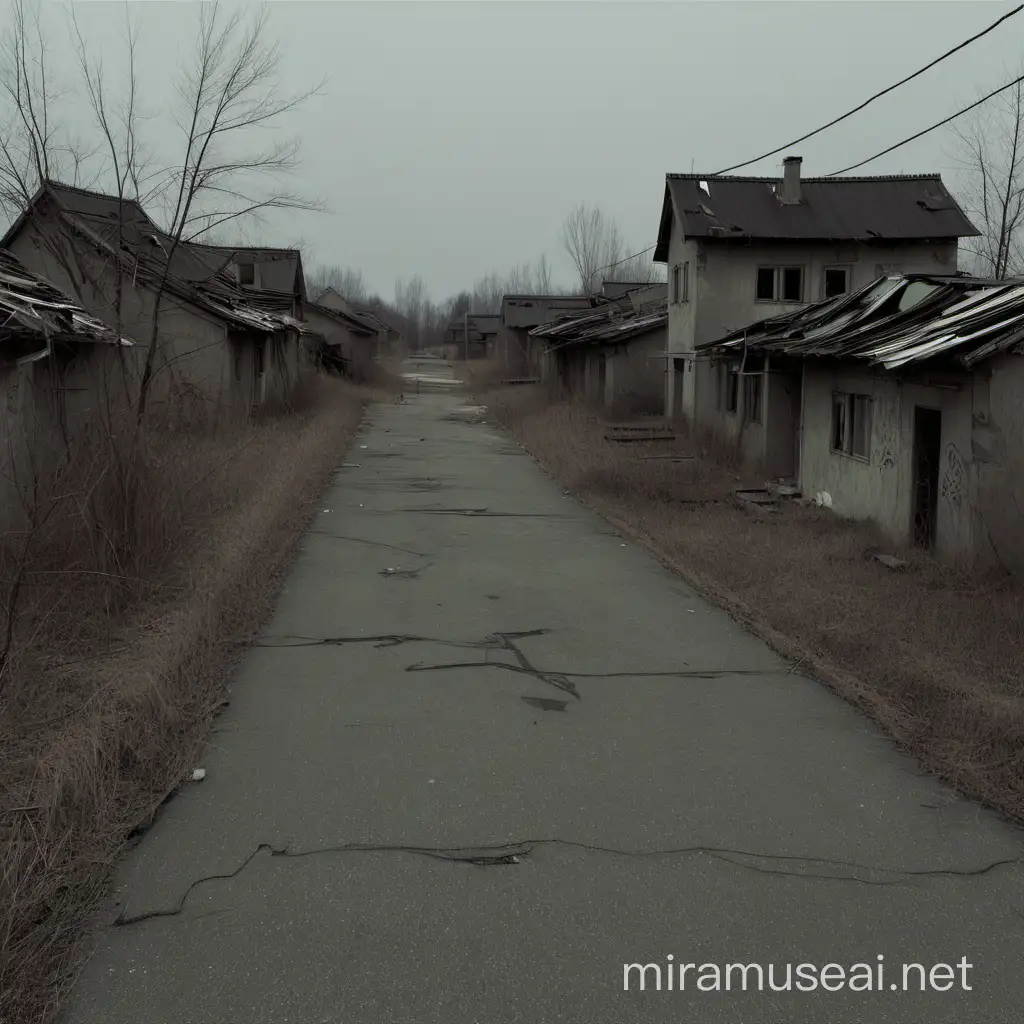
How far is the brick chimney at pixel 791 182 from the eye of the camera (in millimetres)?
27688

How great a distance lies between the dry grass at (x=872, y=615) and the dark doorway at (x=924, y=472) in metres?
0.57

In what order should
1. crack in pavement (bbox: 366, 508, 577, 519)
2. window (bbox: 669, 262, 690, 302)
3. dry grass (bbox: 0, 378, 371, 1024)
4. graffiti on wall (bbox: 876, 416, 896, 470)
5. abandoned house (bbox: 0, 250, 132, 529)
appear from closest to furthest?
dry grass (bbox: 0, 378, 371, 1024) → abandoned house (bbox: 0, 250, 132, 529) → graffiti on wall (bbox: 876, 416, 896, 470) → crack in pavement (bbox: 366, 508, 577, 519) → window (bbox: 669, 262, 690, 302)

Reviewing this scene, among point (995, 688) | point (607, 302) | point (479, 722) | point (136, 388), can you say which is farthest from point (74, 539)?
point (607, 302)

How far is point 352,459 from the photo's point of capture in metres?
24.5

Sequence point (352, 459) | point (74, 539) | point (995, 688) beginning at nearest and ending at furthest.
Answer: point (995, 688), point (74, 539), point (352, 459)

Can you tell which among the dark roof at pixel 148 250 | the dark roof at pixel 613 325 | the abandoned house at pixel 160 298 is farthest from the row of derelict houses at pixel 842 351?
the dark roof at pixel 148 250

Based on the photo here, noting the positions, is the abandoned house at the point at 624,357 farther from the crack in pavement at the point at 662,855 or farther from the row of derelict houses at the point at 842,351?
the crack in pavement at the point at 662,855

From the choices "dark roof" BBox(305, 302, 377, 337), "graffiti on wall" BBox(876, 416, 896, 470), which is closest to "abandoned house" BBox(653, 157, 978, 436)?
A: "graffiti on wall" BBox(876, 416, 896, 470)

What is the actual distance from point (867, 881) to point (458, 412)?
3938 cm

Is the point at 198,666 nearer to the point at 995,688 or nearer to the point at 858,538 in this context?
the point at 995,688

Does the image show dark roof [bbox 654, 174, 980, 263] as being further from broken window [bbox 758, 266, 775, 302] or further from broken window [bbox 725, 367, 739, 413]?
broken window [bbox 725, 367, 739, 413]

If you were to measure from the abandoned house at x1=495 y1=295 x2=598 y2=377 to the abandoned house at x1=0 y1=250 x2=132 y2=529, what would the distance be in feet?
159

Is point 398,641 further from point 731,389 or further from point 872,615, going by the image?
point 731,389

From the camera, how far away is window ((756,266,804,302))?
1071 inches
